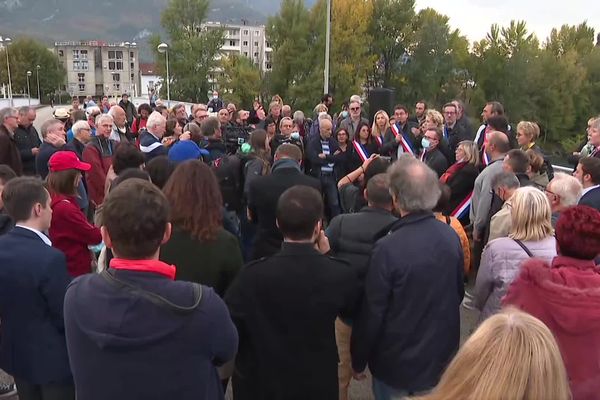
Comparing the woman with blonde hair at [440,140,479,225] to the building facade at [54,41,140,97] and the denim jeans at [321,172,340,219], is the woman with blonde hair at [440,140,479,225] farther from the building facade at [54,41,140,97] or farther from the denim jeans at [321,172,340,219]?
the building facade at [54,41,140,97]

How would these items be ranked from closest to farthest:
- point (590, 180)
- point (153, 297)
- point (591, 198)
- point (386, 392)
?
1. point (153, 297)
2. point (386, 392)
3. point (591, 198)
4. point (590, 180)

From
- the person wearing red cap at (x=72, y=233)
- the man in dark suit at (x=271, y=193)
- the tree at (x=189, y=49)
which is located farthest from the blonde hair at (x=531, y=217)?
the tree at (x=189, y=49)

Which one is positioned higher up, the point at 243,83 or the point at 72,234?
the point at 243,83

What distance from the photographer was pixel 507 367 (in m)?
1.26

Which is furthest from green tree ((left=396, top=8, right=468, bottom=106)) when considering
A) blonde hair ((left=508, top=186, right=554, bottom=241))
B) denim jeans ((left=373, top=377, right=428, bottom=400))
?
denim jeans ((left=373, top=377, right=428, bottom=400))

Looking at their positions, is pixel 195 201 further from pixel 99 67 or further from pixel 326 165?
pixel 99 67

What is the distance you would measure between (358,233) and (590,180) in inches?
97.7

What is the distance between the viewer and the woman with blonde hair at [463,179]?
210 inches

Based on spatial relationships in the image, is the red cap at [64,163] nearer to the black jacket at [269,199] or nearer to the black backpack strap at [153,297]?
the black jacket at [269,199]

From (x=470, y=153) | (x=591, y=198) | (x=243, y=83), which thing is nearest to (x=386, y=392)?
(x=591, y=198)

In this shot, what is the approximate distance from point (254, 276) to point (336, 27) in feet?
133

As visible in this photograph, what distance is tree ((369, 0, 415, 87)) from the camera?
43406 mm

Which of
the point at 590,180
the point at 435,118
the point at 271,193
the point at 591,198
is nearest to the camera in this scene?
the point at 271,193

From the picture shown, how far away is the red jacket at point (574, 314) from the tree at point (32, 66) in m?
94.5
